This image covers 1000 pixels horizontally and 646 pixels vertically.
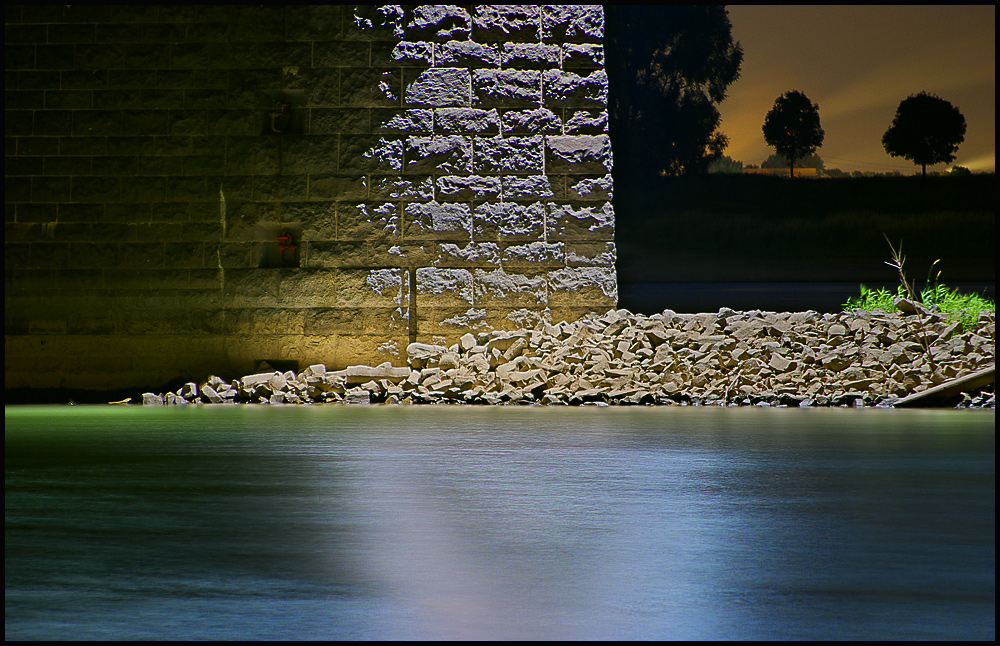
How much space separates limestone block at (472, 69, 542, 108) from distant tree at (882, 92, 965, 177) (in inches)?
1562

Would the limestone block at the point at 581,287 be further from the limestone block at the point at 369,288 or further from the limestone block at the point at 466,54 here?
the limestone block at the point at 466,54

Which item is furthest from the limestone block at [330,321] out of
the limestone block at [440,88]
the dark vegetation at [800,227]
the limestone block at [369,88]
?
the dark vegetation at [800,227]

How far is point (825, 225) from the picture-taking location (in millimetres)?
40594

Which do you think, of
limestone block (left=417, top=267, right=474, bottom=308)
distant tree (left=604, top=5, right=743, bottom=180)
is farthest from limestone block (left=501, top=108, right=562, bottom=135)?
distant tree (left=604, top=5, right=743, bottom=180)

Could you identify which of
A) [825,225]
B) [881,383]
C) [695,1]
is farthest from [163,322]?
[825,225]

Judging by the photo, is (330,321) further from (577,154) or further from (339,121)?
(577,154)

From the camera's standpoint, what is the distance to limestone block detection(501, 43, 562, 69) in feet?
29.1

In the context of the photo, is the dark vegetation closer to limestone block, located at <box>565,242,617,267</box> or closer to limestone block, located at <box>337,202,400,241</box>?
limestone block, located at <box>565,242,617,267</box>

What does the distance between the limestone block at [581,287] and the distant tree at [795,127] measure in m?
41.1

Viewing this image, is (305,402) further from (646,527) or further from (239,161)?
(646,527)

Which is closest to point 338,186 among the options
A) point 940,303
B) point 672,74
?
point 940,303

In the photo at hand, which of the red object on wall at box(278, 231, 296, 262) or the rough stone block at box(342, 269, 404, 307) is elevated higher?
the red object on wall at box(278, 231, 296, 262)

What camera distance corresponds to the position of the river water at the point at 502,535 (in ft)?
7.72

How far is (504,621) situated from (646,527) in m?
1.12
